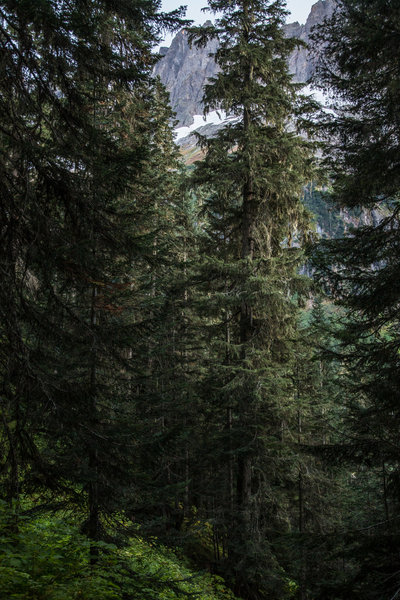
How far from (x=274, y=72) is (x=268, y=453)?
11.3 metres

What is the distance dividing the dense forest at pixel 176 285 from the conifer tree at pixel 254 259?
2.7 inches

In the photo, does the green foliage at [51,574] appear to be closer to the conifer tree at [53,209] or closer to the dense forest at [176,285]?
the dense forest at [176,285]

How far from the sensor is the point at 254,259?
1127 cm

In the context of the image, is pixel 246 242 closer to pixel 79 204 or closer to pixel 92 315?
pixel 92 315

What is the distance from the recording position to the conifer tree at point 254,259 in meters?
10.4

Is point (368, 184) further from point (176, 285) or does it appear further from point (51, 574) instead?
point (51, 574)

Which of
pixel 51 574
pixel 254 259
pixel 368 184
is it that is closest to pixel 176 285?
pixel 254 259

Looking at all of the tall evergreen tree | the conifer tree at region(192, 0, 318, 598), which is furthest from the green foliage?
the conifer tree at region(192, 0, 318, 598)

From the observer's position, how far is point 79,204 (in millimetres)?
4836

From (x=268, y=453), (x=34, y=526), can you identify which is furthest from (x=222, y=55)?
(x=34, y=526)

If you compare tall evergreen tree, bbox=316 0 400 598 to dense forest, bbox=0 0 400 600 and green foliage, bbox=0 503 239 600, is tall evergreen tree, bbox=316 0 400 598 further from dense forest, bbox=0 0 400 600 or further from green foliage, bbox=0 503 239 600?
green foliage, bbox=0 503 239 600

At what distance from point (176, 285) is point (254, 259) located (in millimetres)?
2479

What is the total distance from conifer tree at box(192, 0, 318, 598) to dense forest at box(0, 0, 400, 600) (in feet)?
0.23

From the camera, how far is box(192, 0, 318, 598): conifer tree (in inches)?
408
